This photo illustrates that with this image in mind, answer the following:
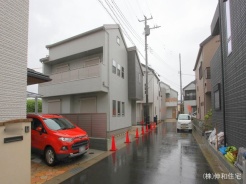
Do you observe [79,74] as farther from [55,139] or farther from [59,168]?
[59,168]

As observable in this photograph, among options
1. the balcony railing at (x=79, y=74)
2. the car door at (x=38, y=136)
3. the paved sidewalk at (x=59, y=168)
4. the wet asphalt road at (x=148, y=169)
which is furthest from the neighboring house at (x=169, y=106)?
the car door at (x=38, y=136)

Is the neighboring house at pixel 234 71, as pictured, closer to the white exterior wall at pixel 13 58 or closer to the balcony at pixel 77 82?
the white exterior wall at pixel 13 58

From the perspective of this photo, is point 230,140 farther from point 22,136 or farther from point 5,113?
point 5,113

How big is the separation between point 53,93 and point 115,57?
20.0 ft

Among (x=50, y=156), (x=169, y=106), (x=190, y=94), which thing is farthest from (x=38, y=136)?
(x=190, y=94)

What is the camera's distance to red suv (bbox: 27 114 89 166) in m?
7.75

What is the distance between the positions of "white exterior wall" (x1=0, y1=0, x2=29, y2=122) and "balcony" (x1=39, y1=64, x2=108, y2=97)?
26.4ft

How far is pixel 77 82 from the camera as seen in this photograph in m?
15.1

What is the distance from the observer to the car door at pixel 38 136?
829 cm

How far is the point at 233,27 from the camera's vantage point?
7500 mm

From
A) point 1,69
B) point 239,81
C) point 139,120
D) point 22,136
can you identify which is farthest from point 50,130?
point 139,120

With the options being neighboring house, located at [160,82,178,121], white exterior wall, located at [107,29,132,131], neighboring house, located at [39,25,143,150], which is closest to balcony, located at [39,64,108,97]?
neighboring house, located at [39,25,143,150]

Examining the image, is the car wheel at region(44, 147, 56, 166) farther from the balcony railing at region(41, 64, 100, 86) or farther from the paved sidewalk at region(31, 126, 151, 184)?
the balcony railing at region(41, 64, 100, 86)

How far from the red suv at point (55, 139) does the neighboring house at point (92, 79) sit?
3.09 m
